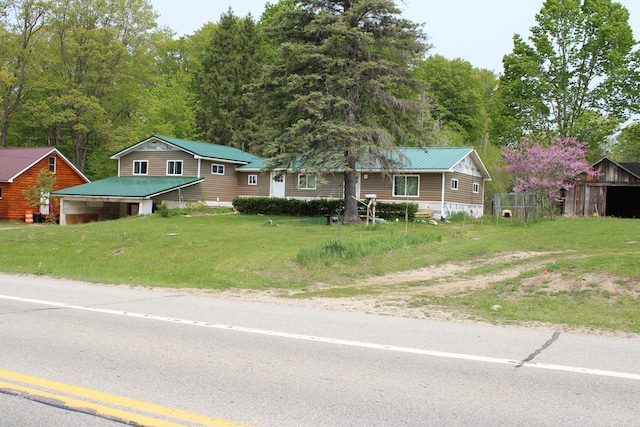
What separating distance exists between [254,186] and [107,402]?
121 feet

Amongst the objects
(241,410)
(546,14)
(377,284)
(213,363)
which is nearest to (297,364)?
(213,363)

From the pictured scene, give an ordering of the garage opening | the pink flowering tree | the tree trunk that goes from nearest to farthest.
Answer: the tree trunk → the pink flowering tree → the garage opening

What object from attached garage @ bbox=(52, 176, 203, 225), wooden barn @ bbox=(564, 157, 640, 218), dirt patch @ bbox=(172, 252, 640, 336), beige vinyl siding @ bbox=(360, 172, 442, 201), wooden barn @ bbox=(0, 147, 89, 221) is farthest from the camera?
wooden barn @ bbox=(0, 147, 89, 221)

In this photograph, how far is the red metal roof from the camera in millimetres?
40469

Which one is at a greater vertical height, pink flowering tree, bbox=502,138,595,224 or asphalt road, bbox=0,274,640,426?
pink flowering tree, bbox=502,138,595,224

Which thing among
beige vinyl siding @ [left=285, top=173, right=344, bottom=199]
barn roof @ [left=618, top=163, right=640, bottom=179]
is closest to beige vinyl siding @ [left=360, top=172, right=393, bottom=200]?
beige vinyl siding @ [left=285, top=173, right=344, bottom=199]

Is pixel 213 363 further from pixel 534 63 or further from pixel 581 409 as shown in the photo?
pixel 534 63

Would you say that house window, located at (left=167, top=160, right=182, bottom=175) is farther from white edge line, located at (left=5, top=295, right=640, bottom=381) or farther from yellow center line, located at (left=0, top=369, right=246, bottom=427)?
yellow center line, located at (left=0, top=369, right=246, bottom=427)

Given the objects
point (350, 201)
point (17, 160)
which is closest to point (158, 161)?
point (17, 160)

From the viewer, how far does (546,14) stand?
139 ft

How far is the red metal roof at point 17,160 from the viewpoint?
133ft

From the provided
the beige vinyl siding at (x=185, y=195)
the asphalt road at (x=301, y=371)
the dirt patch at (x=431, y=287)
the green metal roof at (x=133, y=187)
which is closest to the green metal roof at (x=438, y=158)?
the beige vinyl siding at (x=185, y=195)

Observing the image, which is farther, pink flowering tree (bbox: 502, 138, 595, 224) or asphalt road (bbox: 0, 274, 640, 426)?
pink flowering tree (bbox: 502, 138, 595, 224)

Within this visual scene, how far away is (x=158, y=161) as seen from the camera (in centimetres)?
4106
